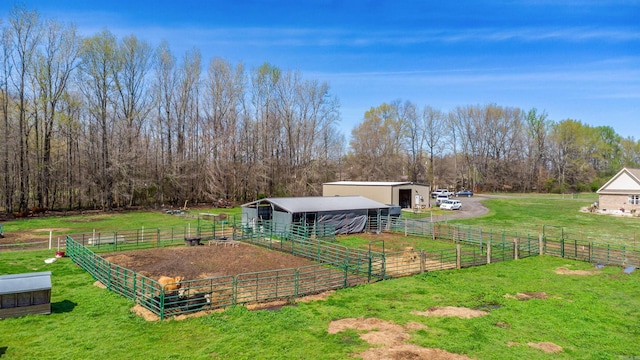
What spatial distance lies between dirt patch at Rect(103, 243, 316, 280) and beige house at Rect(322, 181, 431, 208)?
869 inches

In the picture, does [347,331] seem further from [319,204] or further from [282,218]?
[319,204]

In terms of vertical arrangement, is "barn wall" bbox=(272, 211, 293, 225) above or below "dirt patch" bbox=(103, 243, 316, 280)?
above

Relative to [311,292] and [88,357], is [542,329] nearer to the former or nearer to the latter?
[311,292]

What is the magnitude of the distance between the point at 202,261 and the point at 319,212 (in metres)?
11.1

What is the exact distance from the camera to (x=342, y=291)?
580 inches

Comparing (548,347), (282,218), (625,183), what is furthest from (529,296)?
(625,183)

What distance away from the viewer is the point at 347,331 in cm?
1086

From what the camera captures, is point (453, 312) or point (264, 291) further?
point (264, 291)

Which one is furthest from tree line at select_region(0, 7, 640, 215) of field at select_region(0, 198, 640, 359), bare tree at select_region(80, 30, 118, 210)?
field at select_region(0, 198, 640, 359)

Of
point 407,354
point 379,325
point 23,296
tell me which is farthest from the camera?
point 23,296

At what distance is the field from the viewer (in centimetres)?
952

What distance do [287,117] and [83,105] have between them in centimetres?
2789

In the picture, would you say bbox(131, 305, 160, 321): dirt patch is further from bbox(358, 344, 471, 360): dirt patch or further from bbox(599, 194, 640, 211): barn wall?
bbox(599, 194, 640, 211): barn wall

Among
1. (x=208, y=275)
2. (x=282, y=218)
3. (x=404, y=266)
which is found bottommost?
(x=404, y=266)
